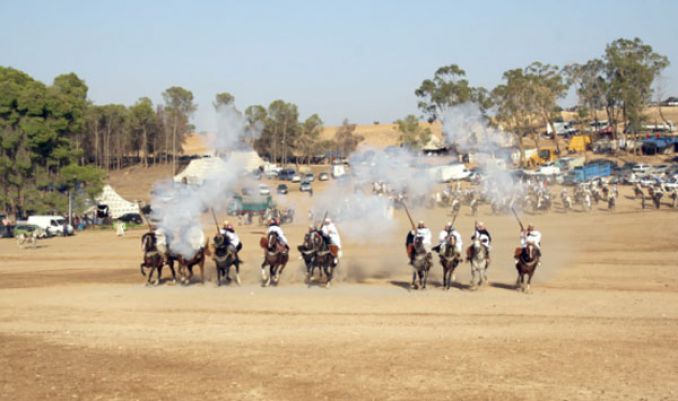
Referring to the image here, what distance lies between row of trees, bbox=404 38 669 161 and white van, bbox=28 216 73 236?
23661 mm

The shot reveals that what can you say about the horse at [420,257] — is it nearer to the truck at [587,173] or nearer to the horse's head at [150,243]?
the horse's head at [150,243]

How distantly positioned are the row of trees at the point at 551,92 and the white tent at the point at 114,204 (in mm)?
23504

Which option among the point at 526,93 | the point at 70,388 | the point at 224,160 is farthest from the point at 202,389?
the point at 526,93

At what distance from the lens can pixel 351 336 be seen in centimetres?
1714

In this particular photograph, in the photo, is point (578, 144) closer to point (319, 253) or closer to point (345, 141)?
point (345, 141)

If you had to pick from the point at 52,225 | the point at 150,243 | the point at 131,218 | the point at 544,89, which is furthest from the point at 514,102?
the point at 150,243

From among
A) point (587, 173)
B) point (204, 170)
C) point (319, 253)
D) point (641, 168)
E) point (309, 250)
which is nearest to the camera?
point (319, 253)

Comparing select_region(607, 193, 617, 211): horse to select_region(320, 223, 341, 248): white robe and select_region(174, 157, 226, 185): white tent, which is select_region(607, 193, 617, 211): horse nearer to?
select_region(174, 157, 226, 185): white tent

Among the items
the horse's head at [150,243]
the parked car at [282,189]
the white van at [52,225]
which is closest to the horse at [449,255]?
the horse's head at [150,243]

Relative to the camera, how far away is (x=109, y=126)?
300 feet

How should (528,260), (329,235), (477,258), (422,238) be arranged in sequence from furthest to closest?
(329,235) < (477,258) < (422,238) < (528,260)

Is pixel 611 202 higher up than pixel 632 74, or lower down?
lower down

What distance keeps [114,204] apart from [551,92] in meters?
35.1

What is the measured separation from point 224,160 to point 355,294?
10.9 m
